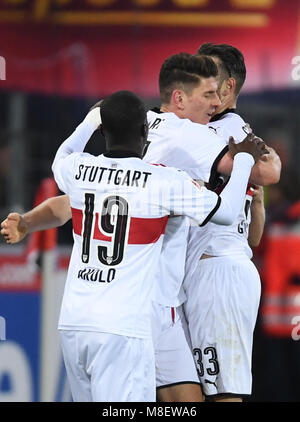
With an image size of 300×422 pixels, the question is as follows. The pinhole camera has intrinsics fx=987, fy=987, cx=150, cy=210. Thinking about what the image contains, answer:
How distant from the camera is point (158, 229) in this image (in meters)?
3.86

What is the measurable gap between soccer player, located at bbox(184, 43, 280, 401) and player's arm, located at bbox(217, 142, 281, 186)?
29 cm

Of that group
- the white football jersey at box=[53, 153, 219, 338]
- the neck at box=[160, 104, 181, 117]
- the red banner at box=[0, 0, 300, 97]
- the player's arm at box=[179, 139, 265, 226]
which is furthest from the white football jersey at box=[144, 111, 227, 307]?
the red banner at box=[0, 0, 300, 97]

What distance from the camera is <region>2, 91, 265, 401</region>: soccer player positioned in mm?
3768

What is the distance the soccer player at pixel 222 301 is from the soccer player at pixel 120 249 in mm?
655

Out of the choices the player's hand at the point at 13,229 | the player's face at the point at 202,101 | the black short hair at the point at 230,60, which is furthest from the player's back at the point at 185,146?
the player's hand at the point at 13,229

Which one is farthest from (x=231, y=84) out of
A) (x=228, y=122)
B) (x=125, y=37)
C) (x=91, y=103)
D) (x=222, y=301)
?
(x=125, y=37)

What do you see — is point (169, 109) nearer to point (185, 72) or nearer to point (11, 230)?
point (185, 72)

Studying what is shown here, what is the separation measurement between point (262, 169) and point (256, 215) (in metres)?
0.69

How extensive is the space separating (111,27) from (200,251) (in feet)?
24.3

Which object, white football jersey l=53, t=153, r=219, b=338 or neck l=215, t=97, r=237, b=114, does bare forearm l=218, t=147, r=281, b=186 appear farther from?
neck l=215, t=97, r=237, b=114

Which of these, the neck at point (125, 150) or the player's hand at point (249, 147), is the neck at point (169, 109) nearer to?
the player's hand at point (249, 147)

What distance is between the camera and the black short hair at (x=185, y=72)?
14.3 feet
